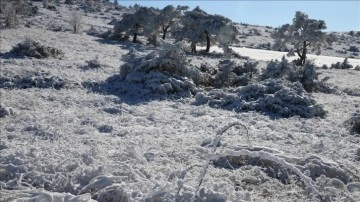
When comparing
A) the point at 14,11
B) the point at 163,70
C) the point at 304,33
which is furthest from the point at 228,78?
the point at 14,11

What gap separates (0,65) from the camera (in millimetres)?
14523

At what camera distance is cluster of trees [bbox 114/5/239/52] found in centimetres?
3158

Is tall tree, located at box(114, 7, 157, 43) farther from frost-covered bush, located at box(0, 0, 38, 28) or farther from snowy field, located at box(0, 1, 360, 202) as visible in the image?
snowy field, located at box(0, 1, 360, 202)

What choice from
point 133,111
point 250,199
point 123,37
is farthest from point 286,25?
point 250,199

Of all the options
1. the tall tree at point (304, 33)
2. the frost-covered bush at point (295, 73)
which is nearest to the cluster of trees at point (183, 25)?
the tall tree at point (304, 33)

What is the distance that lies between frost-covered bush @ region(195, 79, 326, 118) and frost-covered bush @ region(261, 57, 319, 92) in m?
2.77

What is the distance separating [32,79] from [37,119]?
4209mm

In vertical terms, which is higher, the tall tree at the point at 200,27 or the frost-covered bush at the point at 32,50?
the tall tree at the point at 200,27

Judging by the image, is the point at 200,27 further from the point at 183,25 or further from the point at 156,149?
the point at 156,149

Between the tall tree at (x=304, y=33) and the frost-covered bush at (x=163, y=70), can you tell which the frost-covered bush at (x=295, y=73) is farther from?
the tall tree at (x=304, y=33)

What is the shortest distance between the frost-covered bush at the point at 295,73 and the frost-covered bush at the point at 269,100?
2.77 metres

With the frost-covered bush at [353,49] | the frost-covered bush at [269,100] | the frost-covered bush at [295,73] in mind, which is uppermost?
the frost-covered bush at [353,49]

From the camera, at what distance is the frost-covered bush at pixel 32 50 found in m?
17.4

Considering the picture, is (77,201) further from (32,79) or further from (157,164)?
(32,79)
